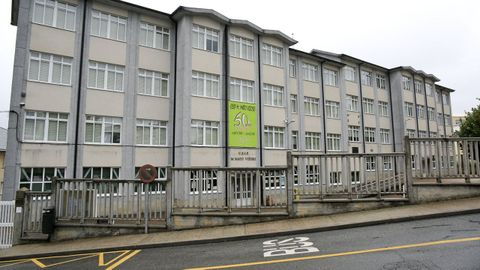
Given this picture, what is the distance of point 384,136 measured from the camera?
3953 centimetres

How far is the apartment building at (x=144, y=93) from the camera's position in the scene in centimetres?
1778

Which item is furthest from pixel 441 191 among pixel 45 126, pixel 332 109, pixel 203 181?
pixel 332 109

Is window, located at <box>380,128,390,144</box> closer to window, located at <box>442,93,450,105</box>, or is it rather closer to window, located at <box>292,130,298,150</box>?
window, located at <box>292,130,298,150</box>

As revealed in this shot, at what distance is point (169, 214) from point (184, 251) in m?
2.47

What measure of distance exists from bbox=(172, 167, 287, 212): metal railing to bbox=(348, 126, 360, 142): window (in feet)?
89.9

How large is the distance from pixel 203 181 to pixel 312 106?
955 inches

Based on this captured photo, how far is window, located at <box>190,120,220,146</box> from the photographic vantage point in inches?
870

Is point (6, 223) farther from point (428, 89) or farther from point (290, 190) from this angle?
point (428, 89)

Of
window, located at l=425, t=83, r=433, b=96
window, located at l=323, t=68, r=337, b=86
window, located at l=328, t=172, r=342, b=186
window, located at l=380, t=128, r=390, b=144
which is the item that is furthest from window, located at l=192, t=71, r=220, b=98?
window, located at l=425, t=83, r=433, b=96

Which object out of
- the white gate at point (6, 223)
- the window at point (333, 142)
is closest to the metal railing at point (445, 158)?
the white gate at point (6, 223)

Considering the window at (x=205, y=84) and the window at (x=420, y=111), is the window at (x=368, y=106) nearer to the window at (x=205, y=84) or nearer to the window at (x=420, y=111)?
the window at (x=420, y=111)

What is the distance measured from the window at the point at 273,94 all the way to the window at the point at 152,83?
8.84 meters

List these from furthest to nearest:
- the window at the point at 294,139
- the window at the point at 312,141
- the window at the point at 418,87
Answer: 1. the window at the point at 418,87
2. the window at the point at 312,141
3. the window at the point at 294,139

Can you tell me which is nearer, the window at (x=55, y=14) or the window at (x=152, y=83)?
the window at (x=55, y=14)
